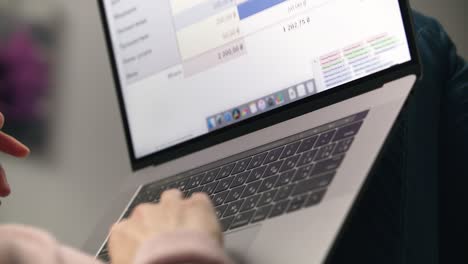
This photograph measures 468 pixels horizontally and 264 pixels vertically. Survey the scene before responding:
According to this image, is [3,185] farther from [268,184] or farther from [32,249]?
[268,184]

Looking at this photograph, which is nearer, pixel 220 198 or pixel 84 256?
pixel 84 256

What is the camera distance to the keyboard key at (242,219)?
53cm

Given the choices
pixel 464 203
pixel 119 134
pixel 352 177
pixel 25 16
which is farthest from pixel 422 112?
pixel 25 16

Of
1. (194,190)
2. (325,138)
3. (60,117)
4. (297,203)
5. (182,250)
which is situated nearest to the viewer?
(182,250)

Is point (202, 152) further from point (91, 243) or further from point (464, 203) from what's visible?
point (464, 203)

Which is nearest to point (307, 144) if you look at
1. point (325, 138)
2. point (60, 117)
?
point (325, 138)

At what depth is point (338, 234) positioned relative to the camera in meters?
0.43

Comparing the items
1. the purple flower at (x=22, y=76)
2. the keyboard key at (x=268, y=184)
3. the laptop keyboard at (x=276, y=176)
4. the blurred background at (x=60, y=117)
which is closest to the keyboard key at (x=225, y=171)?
the laptop keyboard at (x=276, y=176)

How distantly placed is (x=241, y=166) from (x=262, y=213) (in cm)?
15

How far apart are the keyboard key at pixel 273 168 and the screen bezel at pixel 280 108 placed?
13 centimetres

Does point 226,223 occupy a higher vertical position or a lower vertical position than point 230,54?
lower

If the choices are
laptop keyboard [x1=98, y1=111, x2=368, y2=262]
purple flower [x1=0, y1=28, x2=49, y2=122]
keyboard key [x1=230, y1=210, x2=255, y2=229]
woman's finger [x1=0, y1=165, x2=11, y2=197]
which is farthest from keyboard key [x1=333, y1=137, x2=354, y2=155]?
purple flower [x1=0, y1=28, x2=49, y2=122]

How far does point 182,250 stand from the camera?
1.26 feet

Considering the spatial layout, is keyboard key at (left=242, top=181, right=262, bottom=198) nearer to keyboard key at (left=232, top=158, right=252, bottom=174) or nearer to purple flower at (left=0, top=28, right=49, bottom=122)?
keyboard key at (left=232, top=158, right=252, bottom=174)
